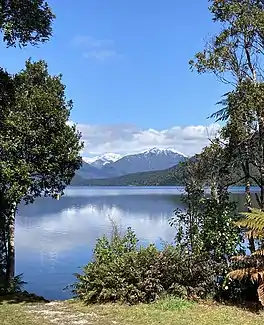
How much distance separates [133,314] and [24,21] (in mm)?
5224

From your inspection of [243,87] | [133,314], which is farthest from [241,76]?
[133,314]

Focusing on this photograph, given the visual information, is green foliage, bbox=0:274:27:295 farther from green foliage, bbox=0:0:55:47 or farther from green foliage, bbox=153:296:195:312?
green foliage, bbox=0:0:55:47

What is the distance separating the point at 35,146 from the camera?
12.0 metres

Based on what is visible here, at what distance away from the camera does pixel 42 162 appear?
12273mm

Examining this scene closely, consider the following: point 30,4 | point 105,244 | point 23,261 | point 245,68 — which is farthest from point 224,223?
point 23,261

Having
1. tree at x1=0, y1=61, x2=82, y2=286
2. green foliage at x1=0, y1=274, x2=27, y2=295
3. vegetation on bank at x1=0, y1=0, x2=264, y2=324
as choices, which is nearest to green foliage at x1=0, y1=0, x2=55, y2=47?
vegetation on bank at x1=0, y1=0, x2=264, y2=324

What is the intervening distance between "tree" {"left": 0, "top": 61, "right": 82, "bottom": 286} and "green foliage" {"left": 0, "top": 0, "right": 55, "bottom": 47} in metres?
3.99

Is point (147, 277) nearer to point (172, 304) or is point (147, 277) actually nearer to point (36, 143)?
point (172, 304)

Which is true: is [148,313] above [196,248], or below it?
below

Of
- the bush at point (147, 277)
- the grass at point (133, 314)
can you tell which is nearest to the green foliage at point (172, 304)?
the grass at point (133, 314)

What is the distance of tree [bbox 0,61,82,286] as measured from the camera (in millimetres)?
11719

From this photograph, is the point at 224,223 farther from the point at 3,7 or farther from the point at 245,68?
the point at 3,7

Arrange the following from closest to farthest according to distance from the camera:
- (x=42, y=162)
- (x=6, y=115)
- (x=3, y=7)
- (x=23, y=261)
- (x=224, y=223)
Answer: (x=3, y=7) → (x=224, y=223) → (x=6, y=115) → (x=42, y=162) → (x=23, y=261)

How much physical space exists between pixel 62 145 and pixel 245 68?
553 centimetres
